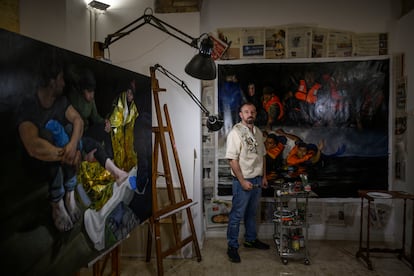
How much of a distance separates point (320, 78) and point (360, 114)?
57 centimetres

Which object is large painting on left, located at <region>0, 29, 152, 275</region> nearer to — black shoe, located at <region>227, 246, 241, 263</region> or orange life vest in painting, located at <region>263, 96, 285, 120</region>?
black shoe, located at <region>227, 246, 241, 263</region>

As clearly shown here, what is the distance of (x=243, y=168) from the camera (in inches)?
115

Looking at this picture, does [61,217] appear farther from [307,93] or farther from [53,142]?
[307,93]

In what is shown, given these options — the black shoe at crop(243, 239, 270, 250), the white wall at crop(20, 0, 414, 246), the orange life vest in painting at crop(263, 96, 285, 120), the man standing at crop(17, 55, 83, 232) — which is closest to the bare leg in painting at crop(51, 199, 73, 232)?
the man standing at crop(17, 55, 83, 232)

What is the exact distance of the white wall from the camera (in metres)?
2.34

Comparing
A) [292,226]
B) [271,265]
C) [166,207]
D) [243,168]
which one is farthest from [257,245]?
[166,207]

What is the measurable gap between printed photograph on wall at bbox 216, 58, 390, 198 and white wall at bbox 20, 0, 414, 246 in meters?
0.32

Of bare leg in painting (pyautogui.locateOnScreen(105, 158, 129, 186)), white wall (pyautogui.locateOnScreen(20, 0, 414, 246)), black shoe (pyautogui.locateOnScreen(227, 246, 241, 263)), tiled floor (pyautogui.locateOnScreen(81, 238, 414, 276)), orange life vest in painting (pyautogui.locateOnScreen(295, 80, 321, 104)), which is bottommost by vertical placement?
tiled floor (pyautogui.locateOnScreen(81, 238, 414, 276))

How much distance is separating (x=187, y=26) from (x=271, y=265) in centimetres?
235

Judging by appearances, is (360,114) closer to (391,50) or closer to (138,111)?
(391,50)

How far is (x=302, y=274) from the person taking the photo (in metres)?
2.62

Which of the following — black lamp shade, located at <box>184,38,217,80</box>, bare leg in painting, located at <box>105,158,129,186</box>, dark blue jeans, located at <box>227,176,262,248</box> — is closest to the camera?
bare leg in painting, located at <box>105,158,129,186</box>

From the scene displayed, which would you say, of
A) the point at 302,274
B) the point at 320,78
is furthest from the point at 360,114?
the point at 302,274

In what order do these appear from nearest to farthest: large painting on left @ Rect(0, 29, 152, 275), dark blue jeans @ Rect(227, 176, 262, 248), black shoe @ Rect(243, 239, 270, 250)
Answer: large painting on left @ Rect(0, 29, 152, 275) → dark blue jeans @ Rect(227, 176, 262, 248) → black shoe @ Rect(243, 239, 270, 250)
